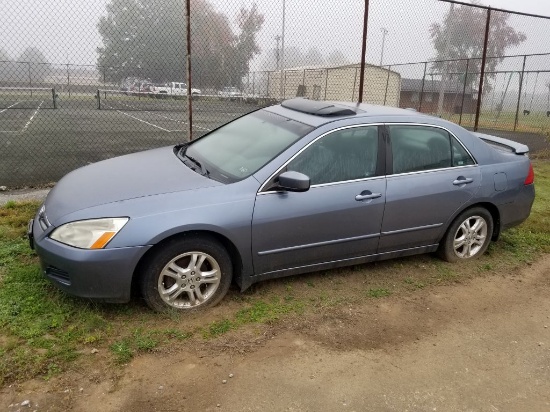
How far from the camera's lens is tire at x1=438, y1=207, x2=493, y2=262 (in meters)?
4.46

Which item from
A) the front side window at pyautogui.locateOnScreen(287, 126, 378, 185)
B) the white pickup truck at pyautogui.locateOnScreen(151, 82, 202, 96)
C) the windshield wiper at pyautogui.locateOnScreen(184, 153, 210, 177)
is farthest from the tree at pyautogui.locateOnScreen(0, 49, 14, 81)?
the front side window at pyautogui.locateOnScreen(287, 126, 378, 185)

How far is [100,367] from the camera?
9.09 feet

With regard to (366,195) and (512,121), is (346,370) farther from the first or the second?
(512,121)

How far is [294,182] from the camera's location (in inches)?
133

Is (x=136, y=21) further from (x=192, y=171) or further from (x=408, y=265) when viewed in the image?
(x=408, y=265)

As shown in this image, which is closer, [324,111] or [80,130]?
[324,111]

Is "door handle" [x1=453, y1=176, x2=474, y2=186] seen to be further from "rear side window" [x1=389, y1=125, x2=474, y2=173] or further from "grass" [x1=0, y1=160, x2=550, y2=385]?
"grass" [x1=0, y1=160, x2=550, y2=385]

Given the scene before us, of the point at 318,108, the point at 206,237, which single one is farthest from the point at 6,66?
the point at 206,237

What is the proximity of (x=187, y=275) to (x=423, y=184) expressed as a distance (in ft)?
7.24

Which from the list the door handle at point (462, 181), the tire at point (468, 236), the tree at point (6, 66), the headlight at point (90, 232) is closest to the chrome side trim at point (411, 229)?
the tire at point (468, 236)

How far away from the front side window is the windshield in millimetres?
177

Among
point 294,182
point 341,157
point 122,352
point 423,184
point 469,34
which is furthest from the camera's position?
point 469,34

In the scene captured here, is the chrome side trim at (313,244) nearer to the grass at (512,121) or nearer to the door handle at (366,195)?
the door handle at (366,195)

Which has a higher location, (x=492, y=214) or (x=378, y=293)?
(x=492, y=214)
